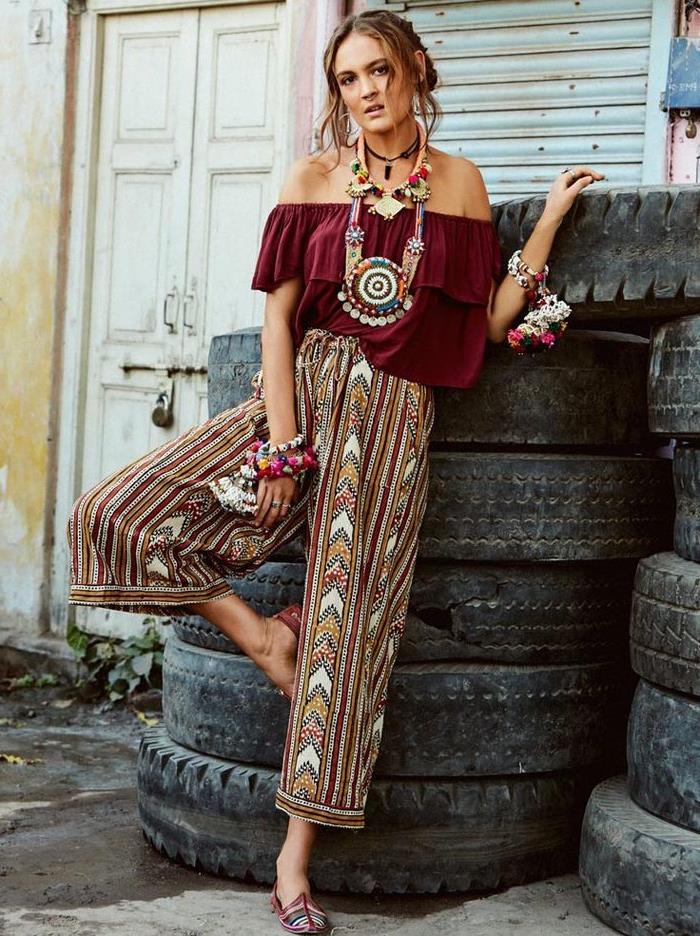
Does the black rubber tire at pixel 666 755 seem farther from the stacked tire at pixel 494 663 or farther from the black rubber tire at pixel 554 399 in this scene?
the black rubber tire at pixel 554 399

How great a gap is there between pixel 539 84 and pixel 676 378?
2216 millimetres

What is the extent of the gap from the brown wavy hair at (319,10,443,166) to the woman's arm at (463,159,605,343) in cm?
18

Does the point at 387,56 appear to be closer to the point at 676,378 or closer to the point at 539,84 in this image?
the point at 676,378

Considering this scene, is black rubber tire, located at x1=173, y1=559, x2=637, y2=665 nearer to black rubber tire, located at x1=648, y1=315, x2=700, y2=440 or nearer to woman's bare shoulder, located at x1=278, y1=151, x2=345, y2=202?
black rubber tire, located at x1=648, y1=315, x2=700, y2=440

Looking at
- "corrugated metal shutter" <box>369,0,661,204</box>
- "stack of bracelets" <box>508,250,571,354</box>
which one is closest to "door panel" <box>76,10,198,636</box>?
"corrugated metal shutter" <box>369,0,661,204</box>

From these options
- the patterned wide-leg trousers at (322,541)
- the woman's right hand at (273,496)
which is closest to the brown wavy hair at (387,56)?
the patterned wide-leg trousers at (322,541)

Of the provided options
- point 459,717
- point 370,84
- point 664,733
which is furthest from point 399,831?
point 370,84

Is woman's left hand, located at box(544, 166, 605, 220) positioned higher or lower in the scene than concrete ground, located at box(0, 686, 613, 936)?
higher

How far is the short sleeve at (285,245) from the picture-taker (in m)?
3.08

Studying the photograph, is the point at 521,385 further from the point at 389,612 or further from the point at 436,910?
the point at 436,910

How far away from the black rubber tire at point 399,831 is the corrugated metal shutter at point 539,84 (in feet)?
7.65

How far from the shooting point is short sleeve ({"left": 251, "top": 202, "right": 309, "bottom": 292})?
3084mm

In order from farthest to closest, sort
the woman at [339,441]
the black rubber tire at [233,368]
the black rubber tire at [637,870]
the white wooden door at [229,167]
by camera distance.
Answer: the white wooden door at [229,167], the black rubber tire at [233,368], the woman at [339,441], the black rubber tire at [637,870]

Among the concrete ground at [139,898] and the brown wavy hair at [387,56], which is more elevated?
the brown wavy hair at [387,56]
